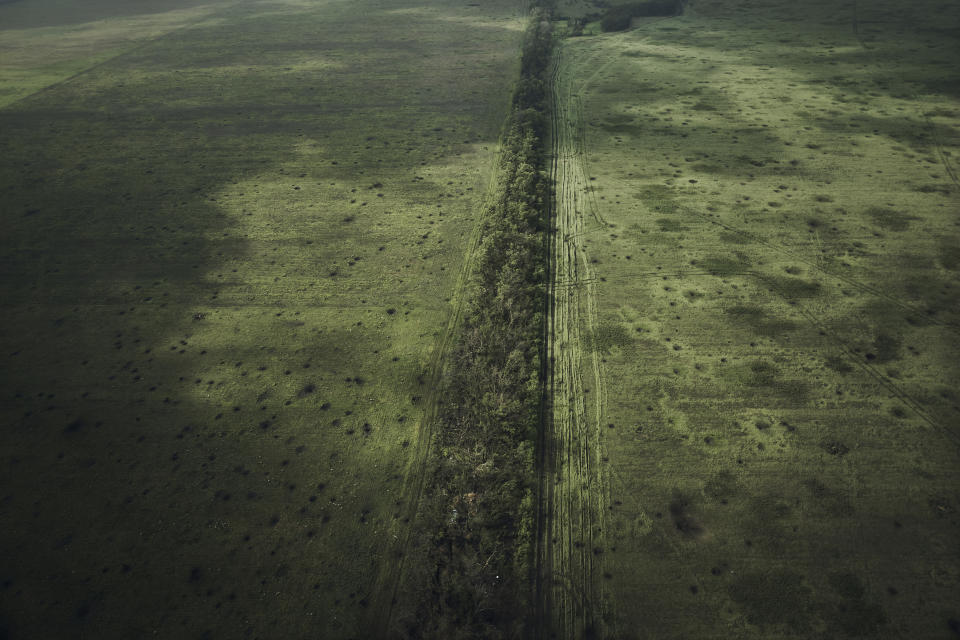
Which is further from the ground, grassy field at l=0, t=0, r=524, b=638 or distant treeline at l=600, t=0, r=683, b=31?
distant treeline at l=600, t=0, r=683, b=31

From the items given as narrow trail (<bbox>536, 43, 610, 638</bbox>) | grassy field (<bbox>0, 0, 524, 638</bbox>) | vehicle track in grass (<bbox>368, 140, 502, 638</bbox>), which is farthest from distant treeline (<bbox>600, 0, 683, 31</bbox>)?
vehicle track in grass (<bbox>368, 140, 502, 638</bbox>)

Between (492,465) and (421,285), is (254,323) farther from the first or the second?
(492,465)

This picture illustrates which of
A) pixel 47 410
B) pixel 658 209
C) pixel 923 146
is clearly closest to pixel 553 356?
pixel 658 209

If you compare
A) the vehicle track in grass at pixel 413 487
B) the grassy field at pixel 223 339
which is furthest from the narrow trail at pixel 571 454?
the grassy field at pixel 223 339

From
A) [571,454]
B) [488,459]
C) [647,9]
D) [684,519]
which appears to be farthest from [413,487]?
[647,9]

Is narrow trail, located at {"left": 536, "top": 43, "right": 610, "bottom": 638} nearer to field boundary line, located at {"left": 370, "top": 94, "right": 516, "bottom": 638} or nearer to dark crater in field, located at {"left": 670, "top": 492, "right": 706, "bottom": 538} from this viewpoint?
dark crater in field, located at {"left": 670, "top": 492, "right": 706, "bottom": 538}

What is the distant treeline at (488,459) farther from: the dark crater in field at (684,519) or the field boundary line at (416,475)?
the dark crater in field at (684,519)

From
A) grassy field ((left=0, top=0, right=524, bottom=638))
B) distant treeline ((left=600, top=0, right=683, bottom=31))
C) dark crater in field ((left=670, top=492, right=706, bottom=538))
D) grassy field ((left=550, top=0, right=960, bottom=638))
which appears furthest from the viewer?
distant treeline ((left=600, top=0, right=683, bottom=31))

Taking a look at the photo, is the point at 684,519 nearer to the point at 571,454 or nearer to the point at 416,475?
the point at 571,454
